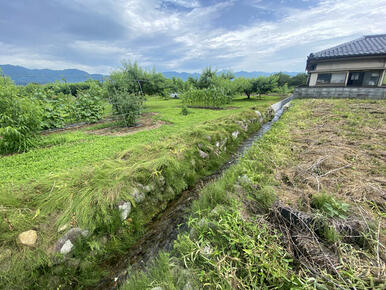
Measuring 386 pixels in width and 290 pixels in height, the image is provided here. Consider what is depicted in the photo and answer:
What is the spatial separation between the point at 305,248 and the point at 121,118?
7.86 meters

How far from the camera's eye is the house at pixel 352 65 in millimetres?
13492

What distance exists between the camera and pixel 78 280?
184 cm

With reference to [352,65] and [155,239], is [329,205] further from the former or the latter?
[352,65]

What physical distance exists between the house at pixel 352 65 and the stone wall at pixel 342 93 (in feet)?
7.52

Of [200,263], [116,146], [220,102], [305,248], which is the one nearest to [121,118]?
[116,146]

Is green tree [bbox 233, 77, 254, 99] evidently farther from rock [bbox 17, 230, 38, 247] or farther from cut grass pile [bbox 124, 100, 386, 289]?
rock [bbox 17, 230, 38, 247]

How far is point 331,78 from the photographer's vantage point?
15.5 meters

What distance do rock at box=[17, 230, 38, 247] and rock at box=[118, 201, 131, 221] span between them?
94cm

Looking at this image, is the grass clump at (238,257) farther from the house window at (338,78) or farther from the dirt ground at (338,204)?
the house window at (338,78)

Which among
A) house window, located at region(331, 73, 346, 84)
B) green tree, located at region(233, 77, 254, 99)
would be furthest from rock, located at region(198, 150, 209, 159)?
house window, located at region(331, 73, 346, 84)

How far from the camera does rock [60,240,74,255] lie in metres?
1.83

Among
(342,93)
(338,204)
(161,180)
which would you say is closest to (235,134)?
(161,180)

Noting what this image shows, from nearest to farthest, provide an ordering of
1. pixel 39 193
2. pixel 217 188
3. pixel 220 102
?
pixel 39 193
pixel 217 188
pixel 220 102

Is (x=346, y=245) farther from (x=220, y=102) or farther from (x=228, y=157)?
(x=220, y=102)
